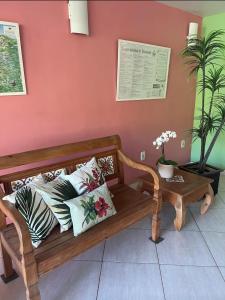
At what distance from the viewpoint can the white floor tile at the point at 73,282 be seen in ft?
4.25

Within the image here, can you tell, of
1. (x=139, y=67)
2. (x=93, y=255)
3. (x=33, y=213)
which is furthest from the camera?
(x=93, y=255)

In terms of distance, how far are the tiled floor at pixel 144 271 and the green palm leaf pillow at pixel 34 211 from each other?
0.39 metres

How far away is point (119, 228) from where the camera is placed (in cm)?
138

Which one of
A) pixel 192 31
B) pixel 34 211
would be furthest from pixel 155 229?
pixel 192 31

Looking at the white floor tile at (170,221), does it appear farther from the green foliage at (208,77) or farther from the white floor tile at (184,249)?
the green foliage at (208,77)

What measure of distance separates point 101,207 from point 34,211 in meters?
0.37

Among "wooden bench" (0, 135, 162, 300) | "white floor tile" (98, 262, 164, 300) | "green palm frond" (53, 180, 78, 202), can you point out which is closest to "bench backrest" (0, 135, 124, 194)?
"wooden bench" (0, 135, 162, 300)

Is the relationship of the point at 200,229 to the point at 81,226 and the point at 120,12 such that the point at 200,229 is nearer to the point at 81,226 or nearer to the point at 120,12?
the point at 81,226

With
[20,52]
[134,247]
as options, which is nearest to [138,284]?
[134,247]

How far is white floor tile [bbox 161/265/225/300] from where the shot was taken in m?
1.28

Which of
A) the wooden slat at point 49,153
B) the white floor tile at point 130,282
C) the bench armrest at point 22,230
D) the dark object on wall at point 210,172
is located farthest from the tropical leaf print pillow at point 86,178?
the dark object on wall at point 210,172

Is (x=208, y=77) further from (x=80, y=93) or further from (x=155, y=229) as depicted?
(x=155, y=229)

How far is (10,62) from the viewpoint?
52.4 inches

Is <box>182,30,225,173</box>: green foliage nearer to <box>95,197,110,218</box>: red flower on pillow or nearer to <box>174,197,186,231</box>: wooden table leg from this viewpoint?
<box>174,197,186,231</box>: wooden table leg
